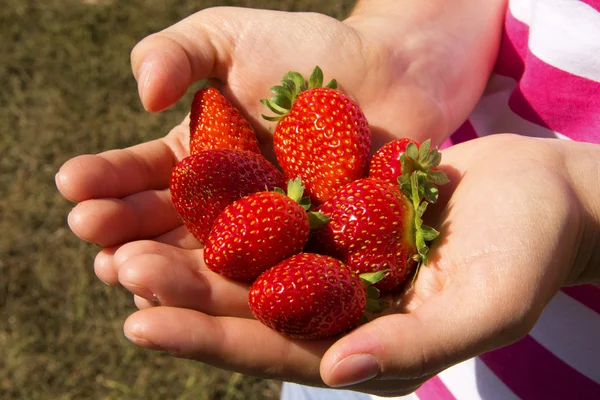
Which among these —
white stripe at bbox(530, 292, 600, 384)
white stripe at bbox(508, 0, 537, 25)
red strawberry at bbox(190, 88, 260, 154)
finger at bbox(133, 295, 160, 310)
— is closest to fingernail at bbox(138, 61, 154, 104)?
red strawberry at bbox(190, 88, 260, 154)

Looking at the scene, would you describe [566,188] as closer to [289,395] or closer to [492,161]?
[492,161]

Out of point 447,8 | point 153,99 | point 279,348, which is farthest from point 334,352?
point 447,8

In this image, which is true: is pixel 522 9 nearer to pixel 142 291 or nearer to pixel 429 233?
pixel 429 233

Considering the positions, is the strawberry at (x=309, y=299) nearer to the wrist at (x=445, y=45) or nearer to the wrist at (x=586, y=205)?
the wrist at (x=586, y=205)

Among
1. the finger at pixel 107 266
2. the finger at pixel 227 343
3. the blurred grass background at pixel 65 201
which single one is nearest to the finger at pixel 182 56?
the finger at pixel 107 266

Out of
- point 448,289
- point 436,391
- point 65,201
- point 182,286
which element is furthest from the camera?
point 65,201

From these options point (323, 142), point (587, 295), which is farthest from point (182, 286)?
point (587, 295)
